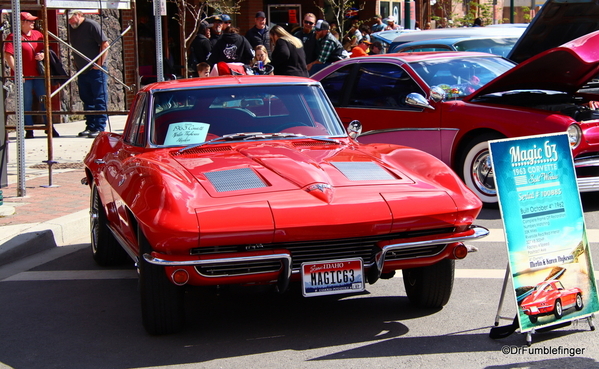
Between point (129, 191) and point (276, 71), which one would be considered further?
point (276, 71)

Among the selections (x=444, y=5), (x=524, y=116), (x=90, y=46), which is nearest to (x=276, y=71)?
(x=90, y=46)

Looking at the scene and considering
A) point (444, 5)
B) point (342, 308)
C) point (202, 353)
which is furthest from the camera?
point (444, 5)

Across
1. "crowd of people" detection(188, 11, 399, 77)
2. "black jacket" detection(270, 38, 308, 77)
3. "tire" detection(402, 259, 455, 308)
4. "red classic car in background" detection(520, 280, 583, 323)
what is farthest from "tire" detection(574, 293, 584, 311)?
"black jacket" detection(270, 38, 308, 77)

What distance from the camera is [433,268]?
4863 mm

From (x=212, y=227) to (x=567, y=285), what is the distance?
1.95 metres

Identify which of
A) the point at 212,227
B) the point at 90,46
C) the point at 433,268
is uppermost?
the point at 90,46

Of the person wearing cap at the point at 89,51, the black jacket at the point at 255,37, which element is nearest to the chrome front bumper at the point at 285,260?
the person wearing cap at the point at 89,51

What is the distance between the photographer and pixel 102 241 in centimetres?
639

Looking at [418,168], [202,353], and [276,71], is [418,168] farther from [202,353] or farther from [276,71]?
[276,71]

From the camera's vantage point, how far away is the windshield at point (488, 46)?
13273mm

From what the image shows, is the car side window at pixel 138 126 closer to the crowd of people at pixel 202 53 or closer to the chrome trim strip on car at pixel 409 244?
the chrome trim strip on car at pixel 409 244

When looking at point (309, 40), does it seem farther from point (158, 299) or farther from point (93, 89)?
point (158, 299)

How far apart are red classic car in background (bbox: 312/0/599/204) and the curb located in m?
3.26

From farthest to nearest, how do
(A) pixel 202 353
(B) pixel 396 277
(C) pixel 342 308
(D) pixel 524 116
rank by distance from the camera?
(D) pixel 524 116 → (B) pixel 396 277 → (C) pixel 342 308 → (A) pixel 202 353
